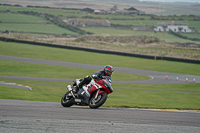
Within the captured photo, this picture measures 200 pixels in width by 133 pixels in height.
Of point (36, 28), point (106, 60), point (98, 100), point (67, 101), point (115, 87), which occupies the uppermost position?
point (98, 100)

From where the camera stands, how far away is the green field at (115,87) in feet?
62.5

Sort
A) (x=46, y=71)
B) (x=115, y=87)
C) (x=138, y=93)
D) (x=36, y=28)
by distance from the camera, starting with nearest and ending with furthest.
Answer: (x=138, y=93)
(x=115, y=87)
(x=46, y=71)
(x=36, y=28)

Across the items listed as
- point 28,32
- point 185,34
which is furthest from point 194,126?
point 185,34

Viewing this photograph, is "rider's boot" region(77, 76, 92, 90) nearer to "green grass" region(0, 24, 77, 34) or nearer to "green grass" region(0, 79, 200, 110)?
"green grass" region(0, 79, 200, 110)

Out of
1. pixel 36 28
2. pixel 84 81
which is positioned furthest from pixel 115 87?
pixel 36 28

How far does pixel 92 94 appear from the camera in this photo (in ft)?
38.5

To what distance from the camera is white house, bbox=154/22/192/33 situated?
106 metres

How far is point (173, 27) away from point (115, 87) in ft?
287

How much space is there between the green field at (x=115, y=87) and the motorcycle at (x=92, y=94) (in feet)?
9.92

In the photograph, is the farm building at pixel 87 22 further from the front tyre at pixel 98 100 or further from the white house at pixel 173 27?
the front tyre at pixel 98 100

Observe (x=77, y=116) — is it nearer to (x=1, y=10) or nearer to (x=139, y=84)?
(x=139, y=84)

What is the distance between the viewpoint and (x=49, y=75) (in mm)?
32156

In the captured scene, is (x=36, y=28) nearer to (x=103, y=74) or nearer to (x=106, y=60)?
(x=106, y=60)

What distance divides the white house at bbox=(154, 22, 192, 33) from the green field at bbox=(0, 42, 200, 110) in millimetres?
58942
